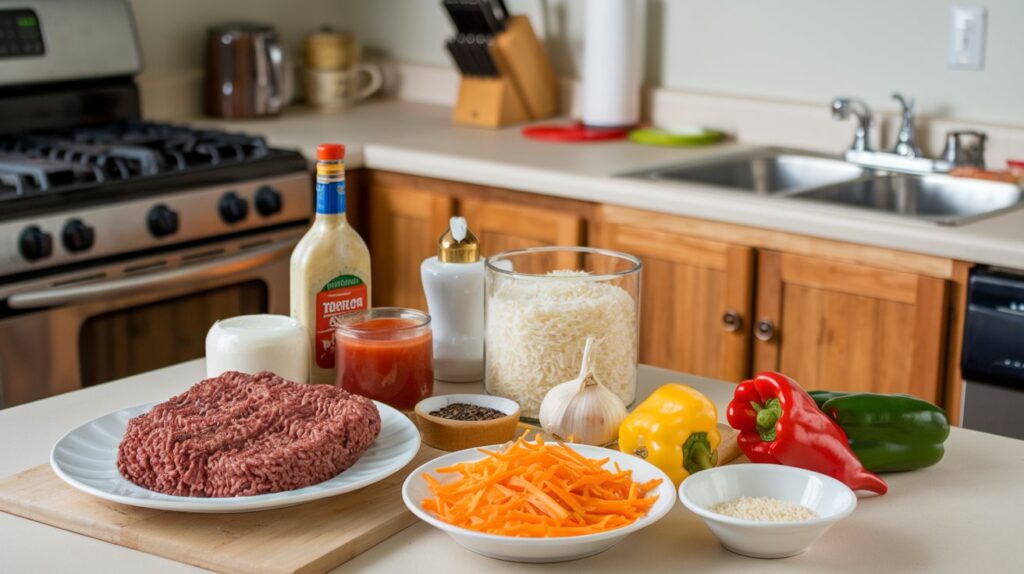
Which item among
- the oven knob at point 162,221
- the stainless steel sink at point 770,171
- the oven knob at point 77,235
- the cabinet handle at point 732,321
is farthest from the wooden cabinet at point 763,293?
the oven knob at point 77,235

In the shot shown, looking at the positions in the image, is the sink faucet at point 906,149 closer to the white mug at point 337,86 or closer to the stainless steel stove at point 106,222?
the stainless steel stove at point 106,222

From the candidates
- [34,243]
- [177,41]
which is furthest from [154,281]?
[177,41]

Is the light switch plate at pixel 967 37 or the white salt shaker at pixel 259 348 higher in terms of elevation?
the light switch plate at pixel 967 37

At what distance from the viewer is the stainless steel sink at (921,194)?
8.90 ft

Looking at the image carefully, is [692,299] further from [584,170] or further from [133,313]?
[133,313]

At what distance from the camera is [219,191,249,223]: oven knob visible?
274 centimetres

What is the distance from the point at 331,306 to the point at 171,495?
1.30ft

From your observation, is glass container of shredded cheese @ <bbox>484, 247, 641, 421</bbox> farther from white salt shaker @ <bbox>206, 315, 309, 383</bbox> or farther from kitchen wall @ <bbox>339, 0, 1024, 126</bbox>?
kitchen wall @ <bbox>339, 0, 1024, 126</bbox>

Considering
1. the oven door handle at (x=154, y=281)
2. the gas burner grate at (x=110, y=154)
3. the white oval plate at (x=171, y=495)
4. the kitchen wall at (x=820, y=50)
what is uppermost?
the kitchen wall at (x=820, y=50)

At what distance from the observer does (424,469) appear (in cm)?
126

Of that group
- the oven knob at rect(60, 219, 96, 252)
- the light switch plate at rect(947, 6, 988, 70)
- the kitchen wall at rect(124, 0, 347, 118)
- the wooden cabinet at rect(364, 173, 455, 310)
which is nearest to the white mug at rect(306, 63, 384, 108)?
the kitchen wall at rect(124, 0, 347, 118)

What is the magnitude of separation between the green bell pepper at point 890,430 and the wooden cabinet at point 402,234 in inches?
67.9

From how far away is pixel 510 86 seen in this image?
3.42m

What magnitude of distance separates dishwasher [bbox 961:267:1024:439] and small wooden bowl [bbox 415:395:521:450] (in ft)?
3.71
